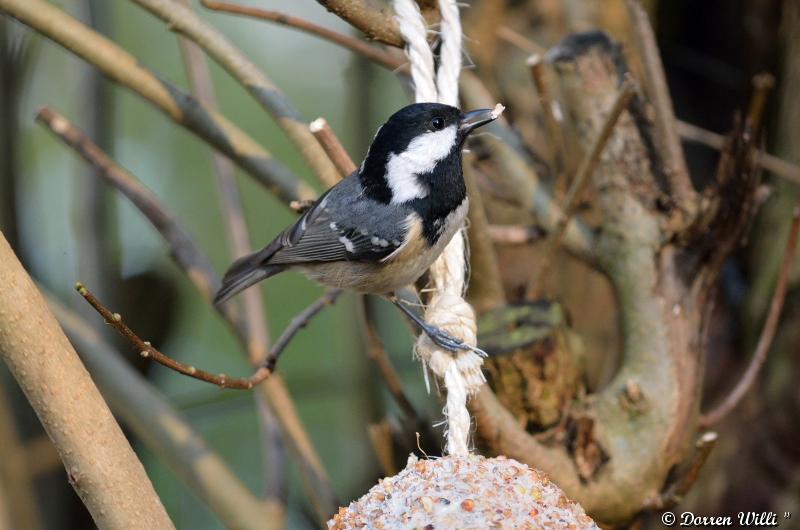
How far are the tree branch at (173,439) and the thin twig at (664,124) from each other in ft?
2.52

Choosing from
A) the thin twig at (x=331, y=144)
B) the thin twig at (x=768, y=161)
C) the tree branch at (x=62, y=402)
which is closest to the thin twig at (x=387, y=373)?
the thin twig at (x=331, y=144)

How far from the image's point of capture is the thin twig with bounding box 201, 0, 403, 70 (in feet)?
3.91

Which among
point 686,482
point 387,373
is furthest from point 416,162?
point 686,482

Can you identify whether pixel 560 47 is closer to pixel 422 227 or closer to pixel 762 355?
pixel 422 227

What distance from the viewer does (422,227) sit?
1.20 meters

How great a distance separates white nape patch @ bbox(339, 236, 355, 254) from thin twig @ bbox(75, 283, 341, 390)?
7 centimetres

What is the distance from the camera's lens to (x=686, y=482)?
3.67 ft

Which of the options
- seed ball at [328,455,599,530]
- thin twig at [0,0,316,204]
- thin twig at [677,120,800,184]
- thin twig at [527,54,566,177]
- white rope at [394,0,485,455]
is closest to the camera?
seed ball at [328,455,599,530]

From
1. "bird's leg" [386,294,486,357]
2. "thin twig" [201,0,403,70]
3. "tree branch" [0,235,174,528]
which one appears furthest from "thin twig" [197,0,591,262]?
"tree branch" [0,235,174,528]

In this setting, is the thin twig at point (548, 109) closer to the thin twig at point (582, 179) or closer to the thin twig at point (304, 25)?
the thin twig at point (582, 179)

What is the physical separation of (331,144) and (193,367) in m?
0.30

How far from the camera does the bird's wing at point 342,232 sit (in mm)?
1236

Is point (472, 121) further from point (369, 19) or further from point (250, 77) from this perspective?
point (250, 77)

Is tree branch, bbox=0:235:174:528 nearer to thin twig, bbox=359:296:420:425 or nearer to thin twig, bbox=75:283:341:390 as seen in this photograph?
thin twig, bbox=75:283:341:390
